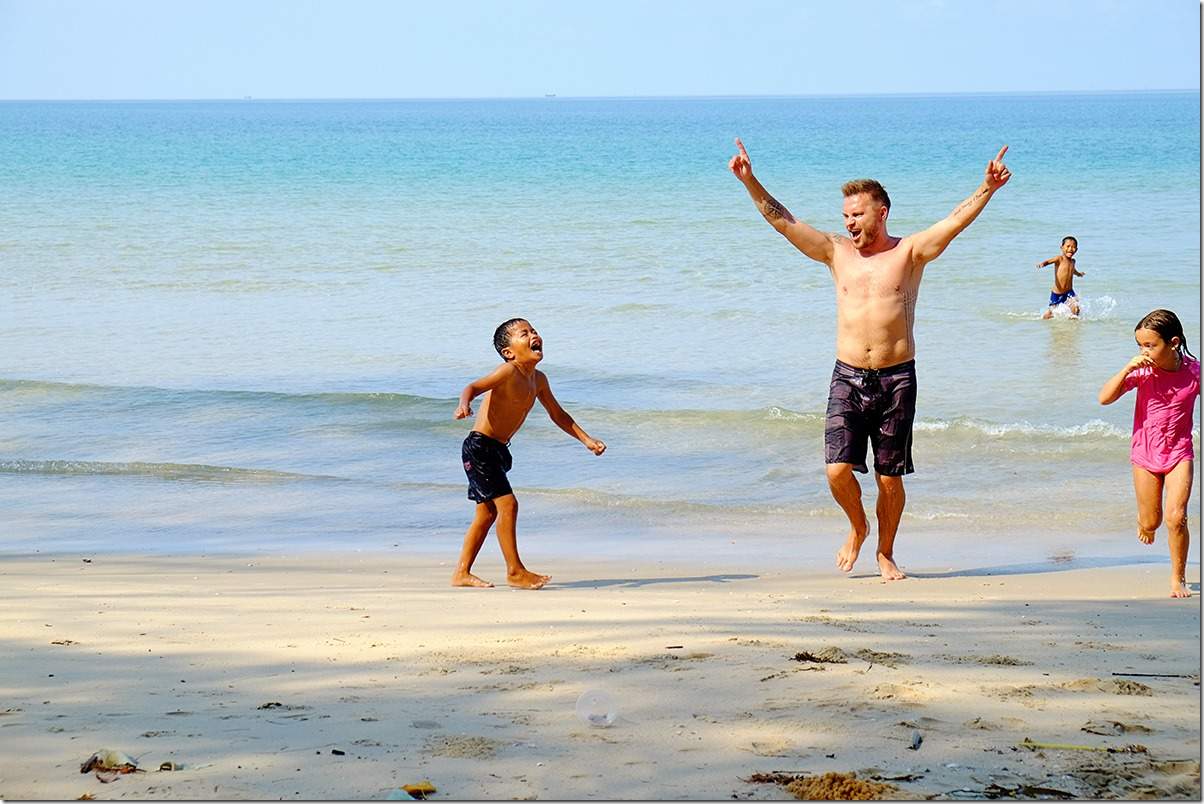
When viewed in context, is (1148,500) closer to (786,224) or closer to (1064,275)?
(786,224)

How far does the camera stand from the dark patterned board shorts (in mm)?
6137

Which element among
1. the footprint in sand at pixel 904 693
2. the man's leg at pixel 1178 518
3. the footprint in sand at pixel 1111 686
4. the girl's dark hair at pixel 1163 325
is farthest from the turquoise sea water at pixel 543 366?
the footprint in sand at pixel 904 693

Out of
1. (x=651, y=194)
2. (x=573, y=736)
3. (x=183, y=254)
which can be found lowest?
(x=573, y=736)

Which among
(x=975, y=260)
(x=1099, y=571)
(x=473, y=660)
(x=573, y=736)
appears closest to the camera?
(x=573, y=736)

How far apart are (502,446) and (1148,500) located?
278cm

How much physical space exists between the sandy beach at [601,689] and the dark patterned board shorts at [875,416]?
0.64 meters

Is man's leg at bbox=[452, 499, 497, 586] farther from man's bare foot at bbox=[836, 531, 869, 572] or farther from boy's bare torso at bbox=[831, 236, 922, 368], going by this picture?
boy's bare torso at bbox=[831, 236, 922, 368]

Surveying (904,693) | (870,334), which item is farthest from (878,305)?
(904,693)

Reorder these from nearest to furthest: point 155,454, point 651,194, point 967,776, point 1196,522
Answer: point 967,776, point 1196,522, point 155,454, point 651,194

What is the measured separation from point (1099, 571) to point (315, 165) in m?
48.0

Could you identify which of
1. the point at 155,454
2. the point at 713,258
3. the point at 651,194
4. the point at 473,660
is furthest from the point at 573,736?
the point at 651,194

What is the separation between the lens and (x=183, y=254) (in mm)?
22953

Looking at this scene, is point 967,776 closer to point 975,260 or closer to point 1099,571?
point 1099,571

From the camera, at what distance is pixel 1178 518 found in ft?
18.3
